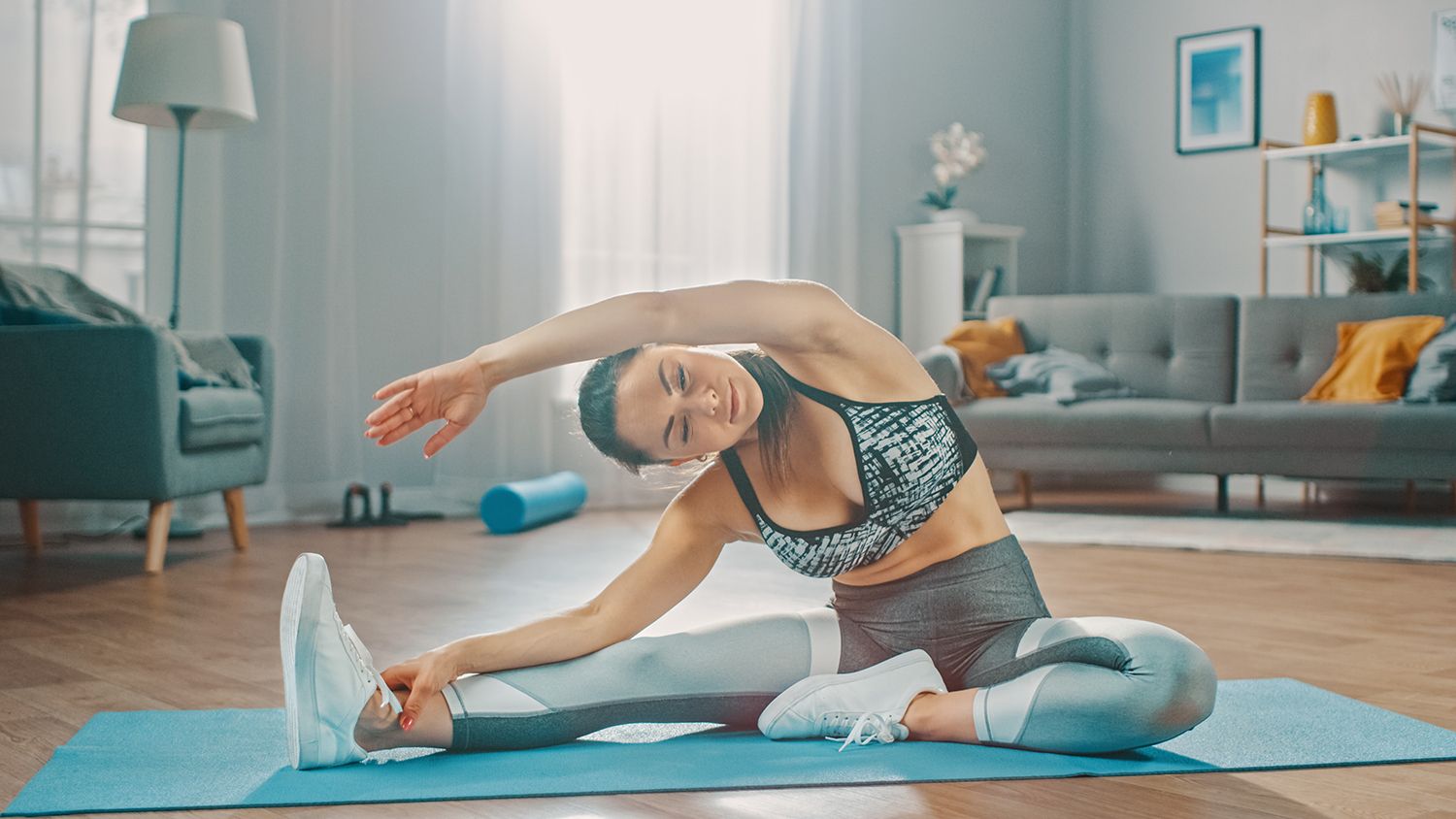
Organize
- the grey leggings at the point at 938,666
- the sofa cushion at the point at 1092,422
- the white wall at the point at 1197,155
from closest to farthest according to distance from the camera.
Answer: the grey leggings at the point at 938,666 < the sofa cushion at the point at 1092,422 < the white wall at the point at 1197,155

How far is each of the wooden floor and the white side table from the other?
193 cm

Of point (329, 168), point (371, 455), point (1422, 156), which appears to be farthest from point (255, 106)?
point (1422, 156)

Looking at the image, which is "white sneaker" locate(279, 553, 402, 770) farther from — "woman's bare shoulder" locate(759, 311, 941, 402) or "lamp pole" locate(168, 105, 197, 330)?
"lamp pole" locate(168, 105, 197, 330)

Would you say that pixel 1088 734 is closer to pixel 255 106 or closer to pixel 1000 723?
pixel 1000 723

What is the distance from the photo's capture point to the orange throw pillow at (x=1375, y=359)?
15.2 ft

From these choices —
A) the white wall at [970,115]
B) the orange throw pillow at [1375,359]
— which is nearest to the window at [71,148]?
the white wall at [970,115]

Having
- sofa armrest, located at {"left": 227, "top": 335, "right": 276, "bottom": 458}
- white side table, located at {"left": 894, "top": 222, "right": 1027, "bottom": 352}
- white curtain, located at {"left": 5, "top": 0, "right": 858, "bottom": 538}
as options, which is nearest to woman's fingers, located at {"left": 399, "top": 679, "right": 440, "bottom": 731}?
sofa armrest, located at {"left": 227, "top": 335, "right": 276, "bottom": 458}

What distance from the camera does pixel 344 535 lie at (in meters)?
4.23

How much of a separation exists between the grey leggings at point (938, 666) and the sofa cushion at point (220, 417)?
7.02ft

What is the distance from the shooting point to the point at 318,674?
1.45m

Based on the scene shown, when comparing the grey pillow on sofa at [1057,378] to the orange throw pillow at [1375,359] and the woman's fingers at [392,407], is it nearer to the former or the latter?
the orange throw pillow at [1375,359]

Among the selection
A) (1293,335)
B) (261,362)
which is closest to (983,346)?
(1293,335)

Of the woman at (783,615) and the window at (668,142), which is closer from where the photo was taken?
the woman at (783,615)

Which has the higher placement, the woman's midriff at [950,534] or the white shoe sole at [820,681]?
the woman's midriff at [950,534]
